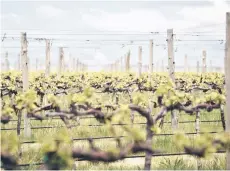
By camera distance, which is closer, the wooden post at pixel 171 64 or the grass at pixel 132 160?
the grass at pixel 132 160

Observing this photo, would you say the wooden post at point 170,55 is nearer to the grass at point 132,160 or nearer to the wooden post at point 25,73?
the grass at point 132,160

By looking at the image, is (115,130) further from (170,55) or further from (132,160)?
(170,55)

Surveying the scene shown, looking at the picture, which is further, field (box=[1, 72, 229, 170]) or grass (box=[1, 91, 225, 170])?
grass (box=[1, 91, 225, 170])

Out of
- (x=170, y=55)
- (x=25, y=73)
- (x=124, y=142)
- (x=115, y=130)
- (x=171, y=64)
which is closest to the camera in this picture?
(x=115, y=130)

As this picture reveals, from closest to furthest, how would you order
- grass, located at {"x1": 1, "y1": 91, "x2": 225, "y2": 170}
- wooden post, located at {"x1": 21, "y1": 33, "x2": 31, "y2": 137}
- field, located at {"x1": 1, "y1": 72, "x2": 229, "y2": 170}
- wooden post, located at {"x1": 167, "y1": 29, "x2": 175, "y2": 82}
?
field, located at {"x1": 1, "y1": 72, "x2": 229, "y2": 170}
grass, located at {"x1": 1, "y1": 91, "x2": 225, "y2": 170}
wooden post, located at {"x1": 21, "y1": 33, "x2": 31, "y2": 137}
wooden post, located at {"x1": 167, "y1": 29, "x2": 175, "y2": 82}

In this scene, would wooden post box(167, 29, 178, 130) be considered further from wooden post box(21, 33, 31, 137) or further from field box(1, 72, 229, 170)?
wooden post box(21, 33, 31, 137)

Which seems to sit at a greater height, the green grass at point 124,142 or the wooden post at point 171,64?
the wooden post at point 171,64

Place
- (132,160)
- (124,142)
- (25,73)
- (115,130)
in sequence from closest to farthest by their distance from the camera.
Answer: (115,130)
(132,160)
(124,142)
(25,73)

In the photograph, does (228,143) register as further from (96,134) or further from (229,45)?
(96,134)

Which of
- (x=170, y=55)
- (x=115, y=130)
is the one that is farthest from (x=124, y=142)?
(x=170, y=55)

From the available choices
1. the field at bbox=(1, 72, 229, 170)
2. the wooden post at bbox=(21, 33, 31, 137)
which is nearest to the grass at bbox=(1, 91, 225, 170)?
the field at bbox=(1, 72, 229, 170)

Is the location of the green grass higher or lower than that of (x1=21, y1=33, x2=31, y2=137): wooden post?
lower

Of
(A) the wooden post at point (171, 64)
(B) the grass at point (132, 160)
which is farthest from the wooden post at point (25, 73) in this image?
(A) the wooden post at point (171, 64)

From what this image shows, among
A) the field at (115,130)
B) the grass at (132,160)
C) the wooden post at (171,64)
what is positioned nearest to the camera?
the field at (115,130)
